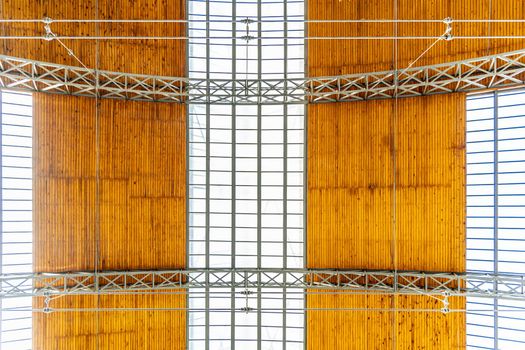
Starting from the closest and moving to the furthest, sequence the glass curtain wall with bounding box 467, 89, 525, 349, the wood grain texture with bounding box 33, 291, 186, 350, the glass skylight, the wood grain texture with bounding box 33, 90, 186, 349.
→ the glass curtain wall with bounding box 467, 89, 525, 349 → the wood grain texture with bounding box 33, 291, 186, 350 → the wood grain texture with bounding box 33, 90, 186, 349 → the glass skylight

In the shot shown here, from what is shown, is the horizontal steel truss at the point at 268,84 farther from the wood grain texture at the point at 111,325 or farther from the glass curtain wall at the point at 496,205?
the wood grain texture at the point at 111,325

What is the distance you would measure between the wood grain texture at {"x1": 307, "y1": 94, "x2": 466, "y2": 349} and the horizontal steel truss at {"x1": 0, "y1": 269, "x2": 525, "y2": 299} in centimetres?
55

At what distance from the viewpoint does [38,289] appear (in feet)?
57.8

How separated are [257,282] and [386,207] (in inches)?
258

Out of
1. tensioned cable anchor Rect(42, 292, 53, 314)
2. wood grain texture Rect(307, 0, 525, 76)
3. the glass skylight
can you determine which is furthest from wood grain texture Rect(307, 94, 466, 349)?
tensioned cable anchor Rect(42, 292, 53, 314)

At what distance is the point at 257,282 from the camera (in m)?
18.8

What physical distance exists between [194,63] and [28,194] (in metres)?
9.05

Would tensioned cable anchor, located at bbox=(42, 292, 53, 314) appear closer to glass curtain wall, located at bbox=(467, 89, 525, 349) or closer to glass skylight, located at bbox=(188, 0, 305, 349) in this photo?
glass skylight, located at bbox=(188, 0, 305, 349)

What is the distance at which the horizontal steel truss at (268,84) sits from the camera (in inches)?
658

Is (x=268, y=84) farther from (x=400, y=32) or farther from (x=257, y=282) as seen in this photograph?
(x=257, y=282)

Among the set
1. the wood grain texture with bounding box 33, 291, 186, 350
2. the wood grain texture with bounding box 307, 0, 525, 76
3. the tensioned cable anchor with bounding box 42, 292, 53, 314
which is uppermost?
the wood grain texture with bounding box 307, 0, 525, 76

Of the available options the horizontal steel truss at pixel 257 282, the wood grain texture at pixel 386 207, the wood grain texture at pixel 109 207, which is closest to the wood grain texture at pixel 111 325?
the wood grain texture at pixel 109 207

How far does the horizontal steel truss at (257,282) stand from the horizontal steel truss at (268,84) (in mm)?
7589

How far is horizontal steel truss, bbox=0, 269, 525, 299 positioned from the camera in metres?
17.0
